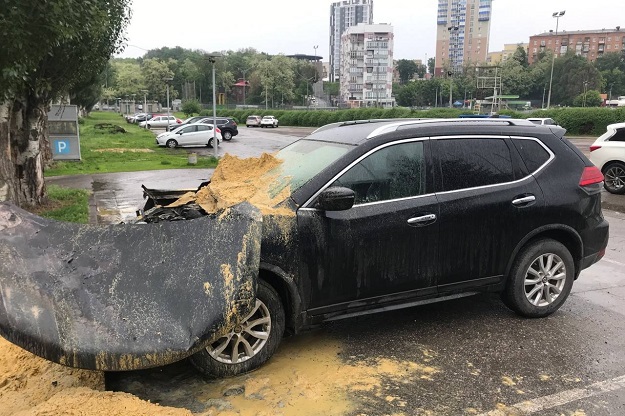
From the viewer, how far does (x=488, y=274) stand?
15.1ft

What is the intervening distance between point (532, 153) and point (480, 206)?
87cm

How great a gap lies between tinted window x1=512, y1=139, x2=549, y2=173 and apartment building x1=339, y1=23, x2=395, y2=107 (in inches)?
4614

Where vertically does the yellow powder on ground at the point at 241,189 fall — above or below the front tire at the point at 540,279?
above

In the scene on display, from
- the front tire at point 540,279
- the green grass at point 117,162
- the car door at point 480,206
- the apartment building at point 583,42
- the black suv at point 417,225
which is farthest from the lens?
the apartment building at point 583,42

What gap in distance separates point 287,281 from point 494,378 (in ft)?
5.51

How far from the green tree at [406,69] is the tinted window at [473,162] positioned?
159 metres

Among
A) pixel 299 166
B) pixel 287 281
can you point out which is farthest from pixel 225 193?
pixel 287 281

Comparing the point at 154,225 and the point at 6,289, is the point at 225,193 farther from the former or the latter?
the point at 6,289

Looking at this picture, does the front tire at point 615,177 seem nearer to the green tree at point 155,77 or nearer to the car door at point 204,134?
the car door at point 204,134

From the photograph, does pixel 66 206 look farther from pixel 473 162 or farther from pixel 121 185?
pixel 473 162

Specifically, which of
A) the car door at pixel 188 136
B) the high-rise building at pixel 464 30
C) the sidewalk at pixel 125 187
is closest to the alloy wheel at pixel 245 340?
the sidewalk at pixel 125 187

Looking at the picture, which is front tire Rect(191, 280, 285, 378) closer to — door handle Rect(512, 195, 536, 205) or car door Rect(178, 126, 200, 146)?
door handle Rect(512, 195, 536, 205)

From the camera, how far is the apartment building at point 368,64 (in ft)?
406

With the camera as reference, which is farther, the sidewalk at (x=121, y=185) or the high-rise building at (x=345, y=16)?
the high-rise building at (x=345, y=16)
